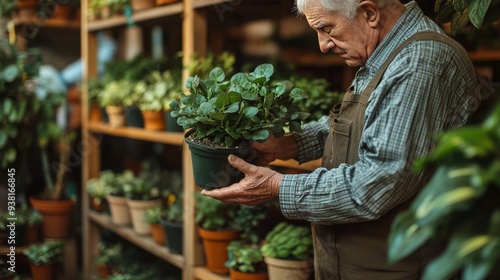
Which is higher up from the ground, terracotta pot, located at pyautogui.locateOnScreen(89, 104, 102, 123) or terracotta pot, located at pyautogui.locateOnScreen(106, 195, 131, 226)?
terracotta pot, located at pyautogui.locateOnScreen(89, 104, 102, 123)

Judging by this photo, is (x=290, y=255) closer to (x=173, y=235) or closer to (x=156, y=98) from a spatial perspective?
(x=173, y=235)

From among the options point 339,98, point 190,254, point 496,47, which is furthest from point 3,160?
point 496,47

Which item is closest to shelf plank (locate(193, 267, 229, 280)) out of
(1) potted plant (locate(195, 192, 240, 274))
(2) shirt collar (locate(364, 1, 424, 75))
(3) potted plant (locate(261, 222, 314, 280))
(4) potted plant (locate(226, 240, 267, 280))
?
(1) potted plant (locate(195, 192, 240, 274))

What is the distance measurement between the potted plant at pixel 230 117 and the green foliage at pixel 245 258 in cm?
59

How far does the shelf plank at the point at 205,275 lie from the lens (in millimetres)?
2485

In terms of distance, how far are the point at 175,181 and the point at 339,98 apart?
136cm

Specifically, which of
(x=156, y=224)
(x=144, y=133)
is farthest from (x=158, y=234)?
(x=144, y=133)

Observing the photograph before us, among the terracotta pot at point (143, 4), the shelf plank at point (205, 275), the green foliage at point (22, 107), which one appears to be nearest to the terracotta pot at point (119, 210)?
the green foliage at point (22, 107)

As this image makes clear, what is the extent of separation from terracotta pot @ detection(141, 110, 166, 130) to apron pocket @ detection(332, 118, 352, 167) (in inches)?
57.2

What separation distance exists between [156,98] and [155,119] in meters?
0.11

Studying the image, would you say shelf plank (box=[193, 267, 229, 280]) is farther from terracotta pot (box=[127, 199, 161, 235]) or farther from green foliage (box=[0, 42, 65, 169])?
green foliage (box=[0, 42, 65, 169])

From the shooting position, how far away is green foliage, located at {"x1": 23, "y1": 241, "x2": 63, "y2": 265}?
2910mm

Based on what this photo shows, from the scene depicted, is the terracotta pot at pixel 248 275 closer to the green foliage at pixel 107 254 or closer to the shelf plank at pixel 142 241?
the shelf plank at pixel 142 241

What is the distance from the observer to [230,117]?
169 cm
